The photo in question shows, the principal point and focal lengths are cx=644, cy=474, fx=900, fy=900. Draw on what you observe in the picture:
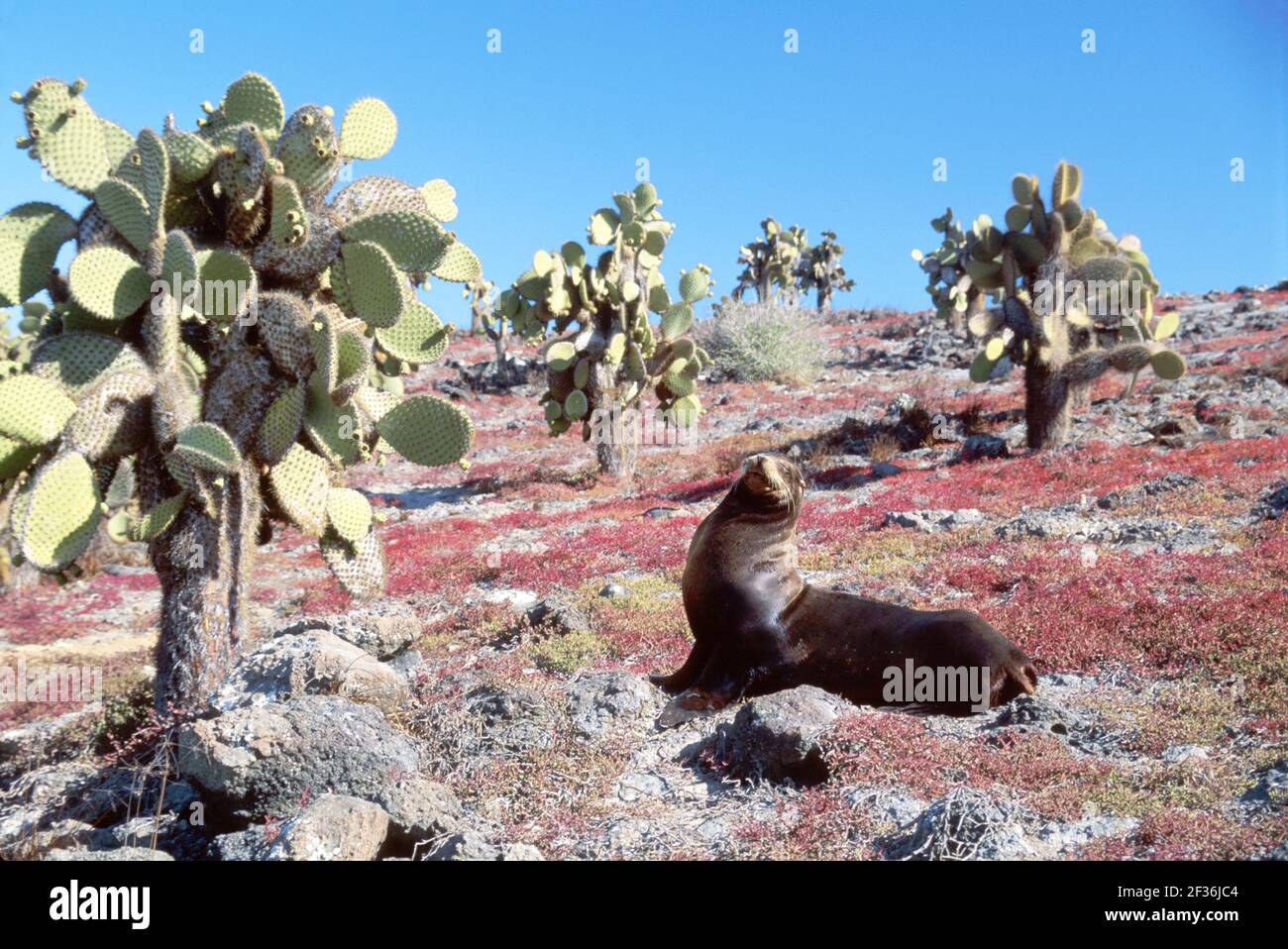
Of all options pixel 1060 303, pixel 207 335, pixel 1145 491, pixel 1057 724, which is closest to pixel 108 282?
pixel 207 335

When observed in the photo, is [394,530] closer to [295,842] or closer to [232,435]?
[232,435]

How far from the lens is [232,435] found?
19.1 feet

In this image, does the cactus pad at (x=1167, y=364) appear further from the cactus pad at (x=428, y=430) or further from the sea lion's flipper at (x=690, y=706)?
the cactus pad at (x=428, y=430)

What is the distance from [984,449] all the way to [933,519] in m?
5.33

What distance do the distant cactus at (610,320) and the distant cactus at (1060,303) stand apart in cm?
606

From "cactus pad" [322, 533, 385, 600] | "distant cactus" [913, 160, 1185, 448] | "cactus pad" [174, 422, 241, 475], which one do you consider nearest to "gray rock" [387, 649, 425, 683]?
"cactus pad" [322, 533, 385, 600]

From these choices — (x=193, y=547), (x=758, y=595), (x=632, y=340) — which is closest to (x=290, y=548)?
(x=632, y=340)

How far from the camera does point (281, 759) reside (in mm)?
4246

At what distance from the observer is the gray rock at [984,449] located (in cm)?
1633

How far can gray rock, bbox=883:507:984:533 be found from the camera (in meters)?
11.5

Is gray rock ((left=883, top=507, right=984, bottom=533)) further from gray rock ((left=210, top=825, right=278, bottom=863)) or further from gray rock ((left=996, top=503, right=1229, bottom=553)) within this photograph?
gray rock ((left=210, top=825, right=278, bottom=863))

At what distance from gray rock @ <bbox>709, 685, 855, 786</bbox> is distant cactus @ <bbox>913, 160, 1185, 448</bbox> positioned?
12.3 metres
